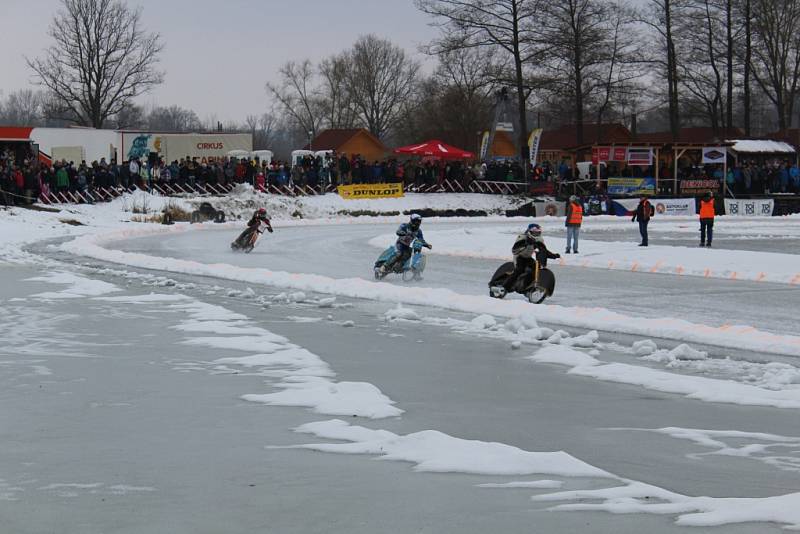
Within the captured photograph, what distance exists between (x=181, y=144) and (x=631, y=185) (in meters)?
20.5

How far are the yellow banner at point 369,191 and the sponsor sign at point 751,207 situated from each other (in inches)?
566

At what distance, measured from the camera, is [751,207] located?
48.1m

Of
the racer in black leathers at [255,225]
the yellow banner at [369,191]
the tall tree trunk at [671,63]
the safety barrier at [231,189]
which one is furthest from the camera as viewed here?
the tall tree trunk at [671,63]

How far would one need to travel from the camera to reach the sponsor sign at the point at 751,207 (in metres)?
47.9

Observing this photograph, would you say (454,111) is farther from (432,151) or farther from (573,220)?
(573,220)

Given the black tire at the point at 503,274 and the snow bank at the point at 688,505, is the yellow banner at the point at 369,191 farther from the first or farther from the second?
the snow bank at the point at 688,505

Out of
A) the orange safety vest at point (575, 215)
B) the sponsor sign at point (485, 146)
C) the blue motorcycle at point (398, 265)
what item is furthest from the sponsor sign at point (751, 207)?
the blue motorcycle at point (398, 265)

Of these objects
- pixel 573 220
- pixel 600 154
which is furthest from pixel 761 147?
pixel 573 220

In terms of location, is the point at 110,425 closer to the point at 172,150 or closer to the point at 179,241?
the point at 179,241

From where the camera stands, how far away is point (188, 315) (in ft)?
45.5

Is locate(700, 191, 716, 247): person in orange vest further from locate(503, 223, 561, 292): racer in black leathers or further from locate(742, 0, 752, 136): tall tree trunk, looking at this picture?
locate(742, 0, 752, 136): tall tree trunk

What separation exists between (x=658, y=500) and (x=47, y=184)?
3907cm

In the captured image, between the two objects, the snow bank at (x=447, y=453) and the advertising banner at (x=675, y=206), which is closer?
the snow bank at (x=447, y=453)

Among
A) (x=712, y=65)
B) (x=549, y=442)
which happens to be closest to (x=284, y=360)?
(x=549, y=442)
